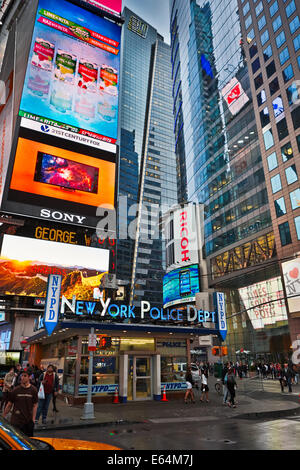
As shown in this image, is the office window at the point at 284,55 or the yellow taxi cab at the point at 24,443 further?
the office window at the point at 284,55

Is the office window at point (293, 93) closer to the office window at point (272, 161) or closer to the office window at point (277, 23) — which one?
the office window at point (272, 161)

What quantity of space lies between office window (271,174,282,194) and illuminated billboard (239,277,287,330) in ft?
41.9

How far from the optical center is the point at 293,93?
44.9m

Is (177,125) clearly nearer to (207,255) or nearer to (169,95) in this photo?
(207,255)

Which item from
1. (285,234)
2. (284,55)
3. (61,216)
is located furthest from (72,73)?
(285,234)

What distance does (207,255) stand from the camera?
6216 cm

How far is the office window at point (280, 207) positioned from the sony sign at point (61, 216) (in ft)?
91.0

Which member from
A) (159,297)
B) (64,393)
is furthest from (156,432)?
(159,297)

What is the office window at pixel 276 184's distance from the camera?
45581 mm

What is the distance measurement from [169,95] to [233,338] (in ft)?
468

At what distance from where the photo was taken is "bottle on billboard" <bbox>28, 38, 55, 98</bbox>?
34.0 m

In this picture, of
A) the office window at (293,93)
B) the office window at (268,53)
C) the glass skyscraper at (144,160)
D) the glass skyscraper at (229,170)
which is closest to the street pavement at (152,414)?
the glass skyscraper at (229,170)

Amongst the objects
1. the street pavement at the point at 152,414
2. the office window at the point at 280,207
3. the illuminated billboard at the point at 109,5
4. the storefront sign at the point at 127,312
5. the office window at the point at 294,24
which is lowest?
the street pavement at the point at 152,414

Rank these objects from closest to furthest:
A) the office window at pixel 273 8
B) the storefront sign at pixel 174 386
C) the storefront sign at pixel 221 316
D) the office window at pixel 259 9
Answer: the storefront sign at pixel 174 386, the storefront sign at pixel 221 316, the office window at pixel 273 8, the office window at pixel 259 9
